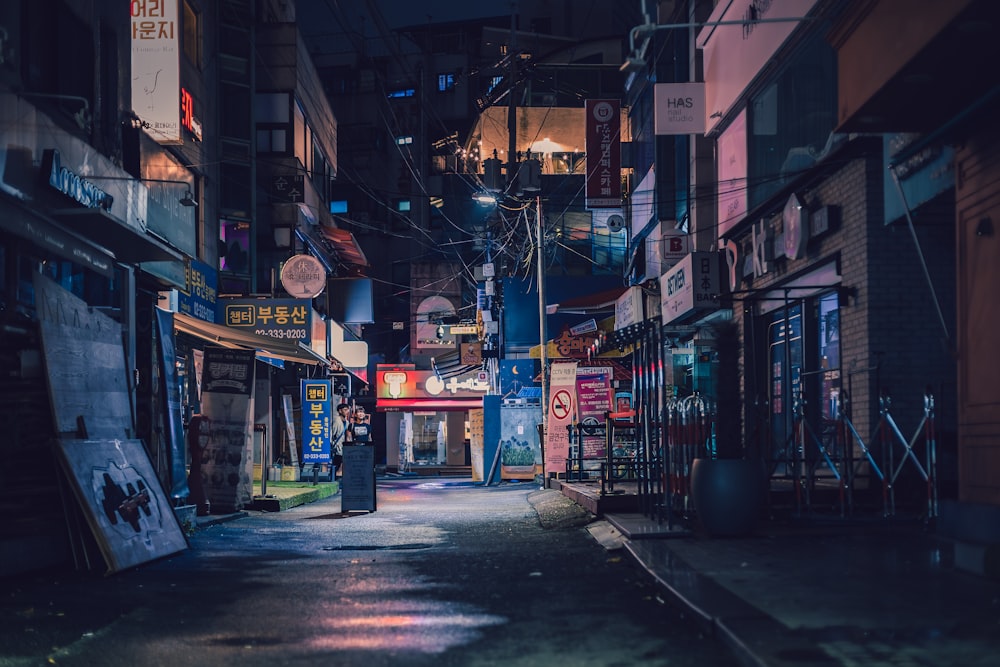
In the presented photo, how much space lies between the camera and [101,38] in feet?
51.8

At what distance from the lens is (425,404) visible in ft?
164

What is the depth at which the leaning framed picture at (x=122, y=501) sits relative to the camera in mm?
9805

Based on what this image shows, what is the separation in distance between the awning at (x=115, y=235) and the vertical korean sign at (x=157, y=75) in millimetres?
5396

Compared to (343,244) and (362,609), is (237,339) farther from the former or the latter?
(343,244)

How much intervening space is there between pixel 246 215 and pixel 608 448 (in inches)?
794

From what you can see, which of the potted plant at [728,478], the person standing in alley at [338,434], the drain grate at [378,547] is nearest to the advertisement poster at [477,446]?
the person standing in alley at [338,434]

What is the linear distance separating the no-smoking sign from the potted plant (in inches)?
524

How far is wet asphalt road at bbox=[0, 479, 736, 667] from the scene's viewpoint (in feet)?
19.9

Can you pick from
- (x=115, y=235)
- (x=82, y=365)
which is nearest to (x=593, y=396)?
(x=115, y=235)

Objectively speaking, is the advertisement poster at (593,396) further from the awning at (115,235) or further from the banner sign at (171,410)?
the banner sign at (171,410)

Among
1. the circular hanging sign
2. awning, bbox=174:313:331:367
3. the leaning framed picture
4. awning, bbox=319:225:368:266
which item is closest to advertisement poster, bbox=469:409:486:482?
the circular hanging sign

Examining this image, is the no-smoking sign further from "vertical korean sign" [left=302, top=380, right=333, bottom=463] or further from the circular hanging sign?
the circular hanging sign

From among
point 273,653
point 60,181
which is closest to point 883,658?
point 273,653

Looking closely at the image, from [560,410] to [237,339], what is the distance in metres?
8.75
